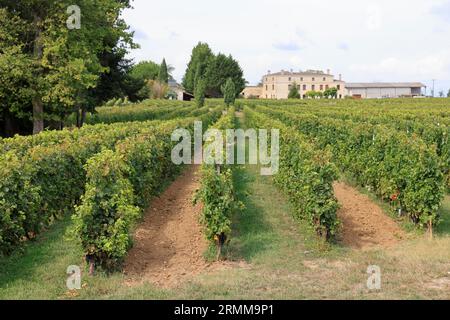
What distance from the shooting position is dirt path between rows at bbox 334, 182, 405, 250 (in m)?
9.91

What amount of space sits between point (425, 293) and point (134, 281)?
404cm

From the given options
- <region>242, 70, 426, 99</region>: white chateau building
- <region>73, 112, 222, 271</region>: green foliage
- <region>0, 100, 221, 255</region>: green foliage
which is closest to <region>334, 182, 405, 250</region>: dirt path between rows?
<region>73, 112, 222, 271</region>: green foliage

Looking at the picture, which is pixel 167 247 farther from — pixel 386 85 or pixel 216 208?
pixel 386 85

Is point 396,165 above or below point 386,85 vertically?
below

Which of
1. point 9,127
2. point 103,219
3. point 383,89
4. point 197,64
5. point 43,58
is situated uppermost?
point 197,64

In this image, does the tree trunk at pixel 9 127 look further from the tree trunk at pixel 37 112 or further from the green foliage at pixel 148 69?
the green foliage at pixel 148 69

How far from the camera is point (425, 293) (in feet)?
22.7

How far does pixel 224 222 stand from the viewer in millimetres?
8633

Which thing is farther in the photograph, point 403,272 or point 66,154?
point 66,154

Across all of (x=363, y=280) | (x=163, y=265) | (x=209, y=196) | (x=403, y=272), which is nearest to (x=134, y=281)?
(x=163, y=265)

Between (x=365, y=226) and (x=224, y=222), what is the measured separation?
3822 mm

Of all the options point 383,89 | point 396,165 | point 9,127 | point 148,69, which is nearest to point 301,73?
point 383,89
